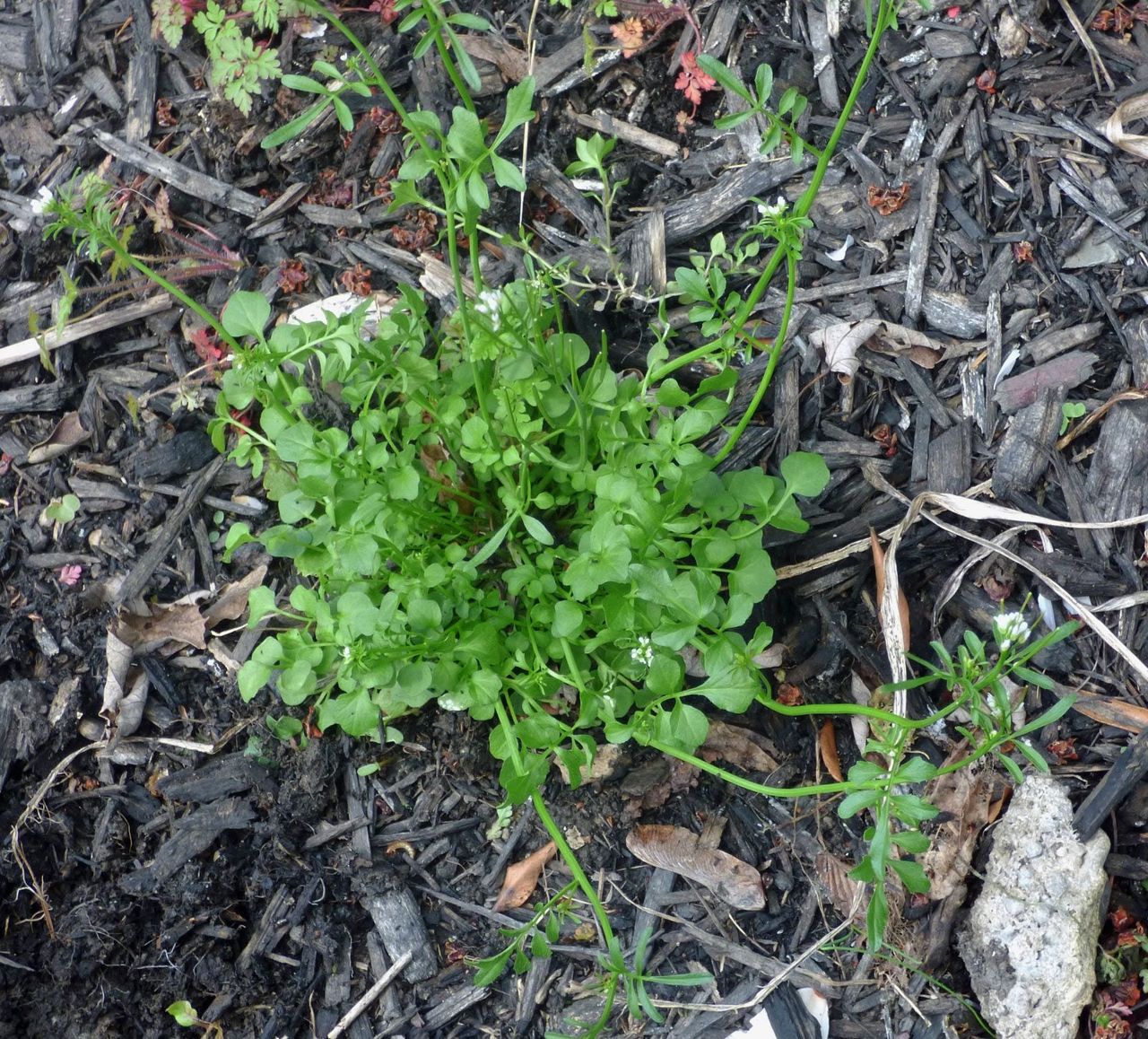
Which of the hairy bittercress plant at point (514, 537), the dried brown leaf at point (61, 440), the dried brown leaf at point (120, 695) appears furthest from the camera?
the dried brown leaf at point (61, 440)

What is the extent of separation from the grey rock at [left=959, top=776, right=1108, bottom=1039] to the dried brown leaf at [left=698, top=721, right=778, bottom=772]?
606 mm

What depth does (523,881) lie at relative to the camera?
2.87 metres

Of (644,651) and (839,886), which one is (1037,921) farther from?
(644,651)

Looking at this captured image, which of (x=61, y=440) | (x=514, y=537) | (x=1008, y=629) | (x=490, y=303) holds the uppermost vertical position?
(x=490, y=303)

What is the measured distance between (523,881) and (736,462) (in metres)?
1.29

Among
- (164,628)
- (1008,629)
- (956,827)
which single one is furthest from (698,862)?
(164,628)

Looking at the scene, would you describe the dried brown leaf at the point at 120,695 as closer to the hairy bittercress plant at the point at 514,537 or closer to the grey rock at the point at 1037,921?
the hairy bittercress plant at the point at 514,537

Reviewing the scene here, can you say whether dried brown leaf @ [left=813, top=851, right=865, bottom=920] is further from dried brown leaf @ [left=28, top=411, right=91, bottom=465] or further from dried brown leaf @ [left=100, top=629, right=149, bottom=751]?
dried brown leaf @ [left=28, top=411, right=91, bottom=465]

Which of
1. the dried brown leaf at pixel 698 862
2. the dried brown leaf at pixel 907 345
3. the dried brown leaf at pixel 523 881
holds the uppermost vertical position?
the dried brown leaf at pixel 907 345

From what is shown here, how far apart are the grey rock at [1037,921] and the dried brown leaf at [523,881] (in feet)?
3.57

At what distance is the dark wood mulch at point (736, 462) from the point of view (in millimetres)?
2787

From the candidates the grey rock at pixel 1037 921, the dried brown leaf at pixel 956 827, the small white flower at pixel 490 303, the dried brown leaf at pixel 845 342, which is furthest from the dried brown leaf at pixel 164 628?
the grey rock at pixel 1037 921

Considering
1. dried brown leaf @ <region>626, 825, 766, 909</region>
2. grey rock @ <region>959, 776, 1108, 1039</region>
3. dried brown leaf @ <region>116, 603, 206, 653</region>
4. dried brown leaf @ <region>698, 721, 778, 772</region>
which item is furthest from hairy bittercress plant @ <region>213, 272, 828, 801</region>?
grey rock @ <region>959, 776, 1108, 1039</region>

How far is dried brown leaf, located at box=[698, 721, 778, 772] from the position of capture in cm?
287
